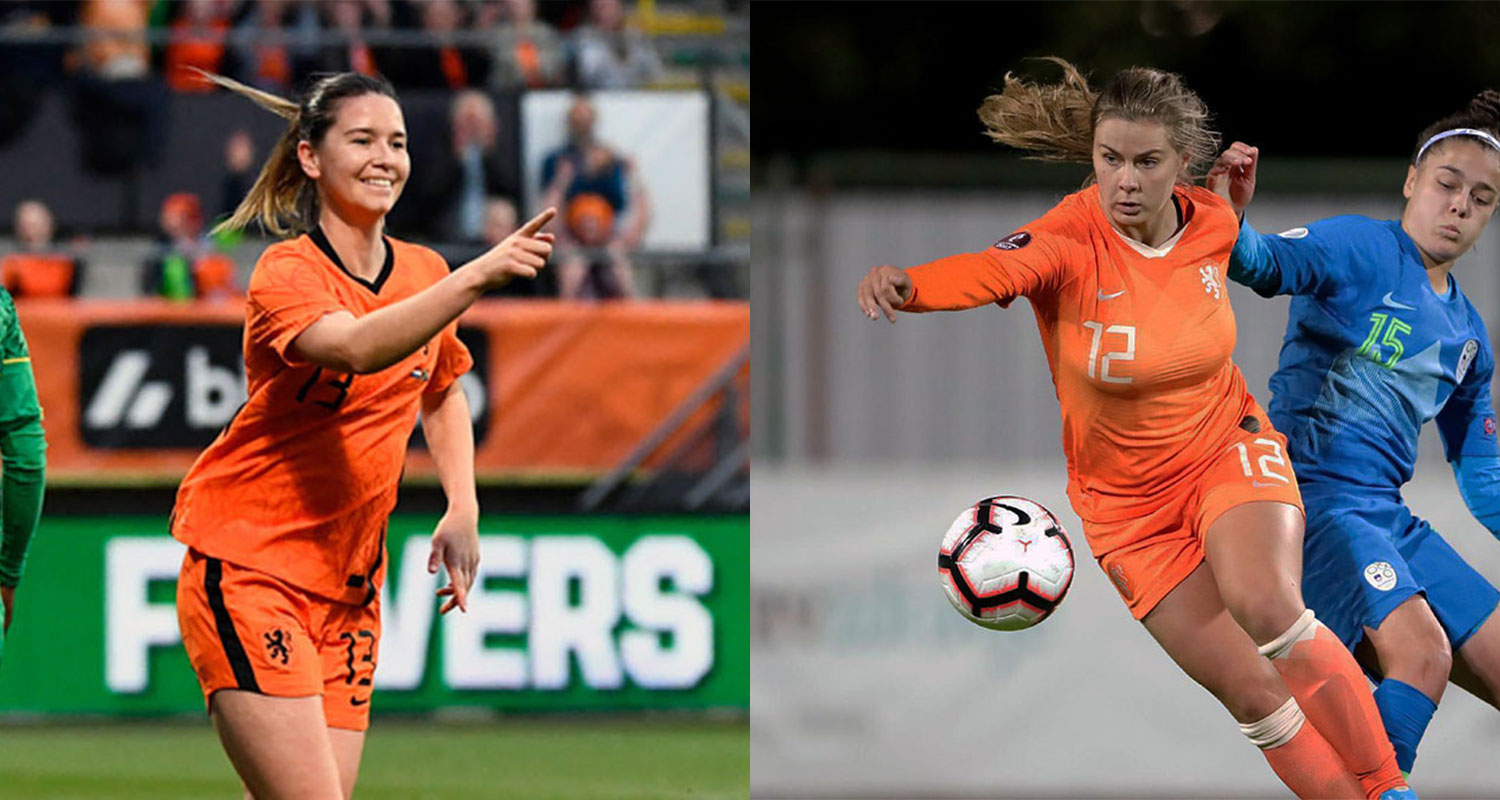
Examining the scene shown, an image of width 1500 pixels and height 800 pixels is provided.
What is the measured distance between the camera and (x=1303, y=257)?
229 inches

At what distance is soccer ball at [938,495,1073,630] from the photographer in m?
5.76

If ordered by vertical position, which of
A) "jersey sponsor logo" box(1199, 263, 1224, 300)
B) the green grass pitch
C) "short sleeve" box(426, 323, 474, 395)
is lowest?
the green grass pitch

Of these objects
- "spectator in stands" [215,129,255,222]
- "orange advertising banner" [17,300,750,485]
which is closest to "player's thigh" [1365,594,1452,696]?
"orange advertising banner" [17,300,750,485]

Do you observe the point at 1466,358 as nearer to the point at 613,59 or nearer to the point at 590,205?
the point at 590,205

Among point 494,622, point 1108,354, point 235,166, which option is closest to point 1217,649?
point 1108,354

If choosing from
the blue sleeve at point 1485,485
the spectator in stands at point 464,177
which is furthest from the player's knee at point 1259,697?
the spectator in stands at point 464,177

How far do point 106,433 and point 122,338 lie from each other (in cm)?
53

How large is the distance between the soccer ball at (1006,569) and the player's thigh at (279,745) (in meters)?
1.79

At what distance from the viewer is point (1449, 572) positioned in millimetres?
6000

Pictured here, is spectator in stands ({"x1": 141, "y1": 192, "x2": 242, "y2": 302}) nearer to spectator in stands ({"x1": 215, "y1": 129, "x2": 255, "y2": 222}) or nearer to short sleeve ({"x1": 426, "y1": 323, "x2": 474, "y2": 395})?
spectator in stands ({"x1": 215, "y1": 129, "x2": 255, "y2": 222})

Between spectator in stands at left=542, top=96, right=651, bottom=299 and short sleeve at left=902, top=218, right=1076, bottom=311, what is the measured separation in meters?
6.96

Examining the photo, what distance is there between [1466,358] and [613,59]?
823 centimetres

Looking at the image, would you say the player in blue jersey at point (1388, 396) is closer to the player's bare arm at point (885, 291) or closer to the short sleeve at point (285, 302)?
the player's bare arm at point (885, 291)

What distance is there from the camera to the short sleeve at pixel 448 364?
5426mm
